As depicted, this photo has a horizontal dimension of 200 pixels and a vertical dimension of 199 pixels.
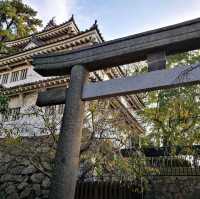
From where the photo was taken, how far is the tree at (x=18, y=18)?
66.2ft

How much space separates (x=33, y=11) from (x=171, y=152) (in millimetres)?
17967

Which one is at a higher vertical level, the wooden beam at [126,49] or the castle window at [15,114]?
the castle window at [15,114]

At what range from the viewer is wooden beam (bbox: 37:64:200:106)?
4.07 m

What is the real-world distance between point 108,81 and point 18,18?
68.1 feet

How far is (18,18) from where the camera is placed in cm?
2317

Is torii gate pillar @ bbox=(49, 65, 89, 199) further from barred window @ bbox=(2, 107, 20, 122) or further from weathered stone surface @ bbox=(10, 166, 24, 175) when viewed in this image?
barred window @ bbox=(2, 107, 20, 122)

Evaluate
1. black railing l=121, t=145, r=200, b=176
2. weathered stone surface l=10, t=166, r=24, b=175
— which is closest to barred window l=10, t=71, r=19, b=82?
weathered stone surface l=10, t=166, r=24, b=175

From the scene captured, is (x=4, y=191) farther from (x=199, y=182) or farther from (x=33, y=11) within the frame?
(x=33, y=11)

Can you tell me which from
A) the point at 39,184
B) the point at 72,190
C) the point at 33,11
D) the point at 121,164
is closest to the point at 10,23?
the point at 33,11

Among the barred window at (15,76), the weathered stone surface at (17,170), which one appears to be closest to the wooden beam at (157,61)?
the weathered stone surface at (17,170)

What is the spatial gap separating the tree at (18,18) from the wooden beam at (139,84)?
17.2m

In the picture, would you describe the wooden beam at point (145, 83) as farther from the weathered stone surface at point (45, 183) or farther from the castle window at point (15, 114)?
the castle window at point (15, 114)

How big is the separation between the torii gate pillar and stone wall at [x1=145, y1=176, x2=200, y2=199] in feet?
25.0

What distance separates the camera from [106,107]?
431 inches
